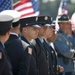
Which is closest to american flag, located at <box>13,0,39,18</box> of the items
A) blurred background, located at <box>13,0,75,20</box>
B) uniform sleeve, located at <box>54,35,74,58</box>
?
uniform sleeve, located at <box>54,35,74,58</box>

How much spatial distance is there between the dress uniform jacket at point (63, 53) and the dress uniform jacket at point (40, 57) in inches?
77.7

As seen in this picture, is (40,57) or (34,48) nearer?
(34,48)

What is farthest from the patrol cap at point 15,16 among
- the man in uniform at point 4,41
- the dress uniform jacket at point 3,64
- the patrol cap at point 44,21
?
the patrol cap at point 44,21

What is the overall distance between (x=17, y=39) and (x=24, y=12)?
237 cm

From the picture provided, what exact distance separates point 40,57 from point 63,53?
220 cm

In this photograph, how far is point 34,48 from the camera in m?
7.42

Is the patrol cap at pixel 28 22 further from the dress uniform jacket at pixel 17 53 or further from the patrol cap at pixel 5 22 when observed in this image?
the patrol cap at pixel 5 22

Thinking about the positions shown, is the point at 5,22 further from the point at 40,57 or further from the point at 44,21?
the point at 44,21

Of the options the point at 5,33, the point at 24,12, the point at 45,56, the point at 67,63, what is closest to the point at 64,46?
the point at 67,63

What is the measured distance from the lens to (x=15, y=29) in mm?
6617

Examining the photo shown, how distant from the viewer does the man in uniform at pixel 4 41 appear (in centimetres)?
538

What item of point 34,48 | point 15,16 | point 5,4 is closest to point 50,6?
point 5,4

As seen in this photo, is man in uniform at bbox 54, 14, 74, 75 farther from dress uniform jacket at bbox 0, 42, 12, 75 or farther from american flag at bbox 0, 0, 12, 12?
dress uniform jacket at bbox 0, 42, 12, 75

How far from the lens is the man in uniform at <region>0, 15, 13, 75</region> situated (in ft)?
17.7
